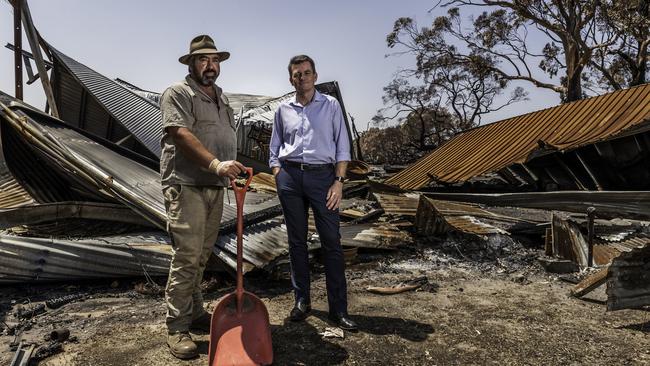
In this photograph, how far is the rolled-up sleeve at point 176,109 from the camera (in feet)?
9.11

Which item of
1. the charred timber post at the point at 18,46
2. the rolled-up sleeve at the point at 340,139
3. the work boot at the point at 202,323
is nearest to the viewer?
the work boot at the point at 202,323

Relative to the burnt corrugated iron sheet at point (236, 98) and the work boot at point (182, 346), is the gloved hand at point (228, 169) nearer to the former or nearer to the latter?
the work boot at point (182, 346)

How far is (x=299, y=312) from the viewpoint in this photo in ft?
11.2

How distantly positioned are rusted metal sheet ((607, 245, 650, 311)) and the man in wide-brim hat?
2.88 metres

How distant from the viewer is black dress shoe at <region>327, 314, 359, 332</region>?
320 cm

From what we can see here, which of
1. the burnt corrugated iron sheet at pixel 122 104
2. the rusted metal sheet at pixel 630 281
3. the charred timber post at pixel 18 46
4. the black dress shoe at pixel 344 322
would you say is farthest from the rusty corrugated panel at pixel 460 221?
the charred timber post at pixel 18 46

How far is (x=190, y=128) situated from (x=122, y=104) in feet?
31.1

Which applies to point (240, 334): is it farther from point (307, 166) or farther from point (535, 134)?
point (535, 134)

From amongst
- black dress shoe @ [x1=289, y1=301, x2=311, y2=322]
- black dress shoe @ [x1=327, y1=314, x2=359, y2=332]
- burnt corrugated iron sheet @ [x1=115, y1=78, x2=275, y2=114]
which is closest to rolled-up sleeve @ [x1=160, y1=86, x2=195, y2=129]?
black dress shoe @ [x1=289, y1=301, x2=311, y2=322]

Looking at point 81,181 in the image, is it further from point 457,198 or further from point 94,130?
point 94,130

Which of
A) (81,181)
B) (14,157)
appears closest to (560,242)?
(81,181)

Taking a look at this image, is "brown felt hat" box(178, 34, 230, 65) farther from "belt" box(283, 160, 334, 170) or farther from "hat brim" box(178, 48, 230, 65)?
"belt" box(283, 160, 334, 170)

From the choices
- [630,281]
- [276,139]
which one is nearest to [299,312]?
[276,139]

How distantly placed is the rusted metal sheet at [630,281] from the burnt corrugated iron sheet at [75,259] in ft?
12.8
